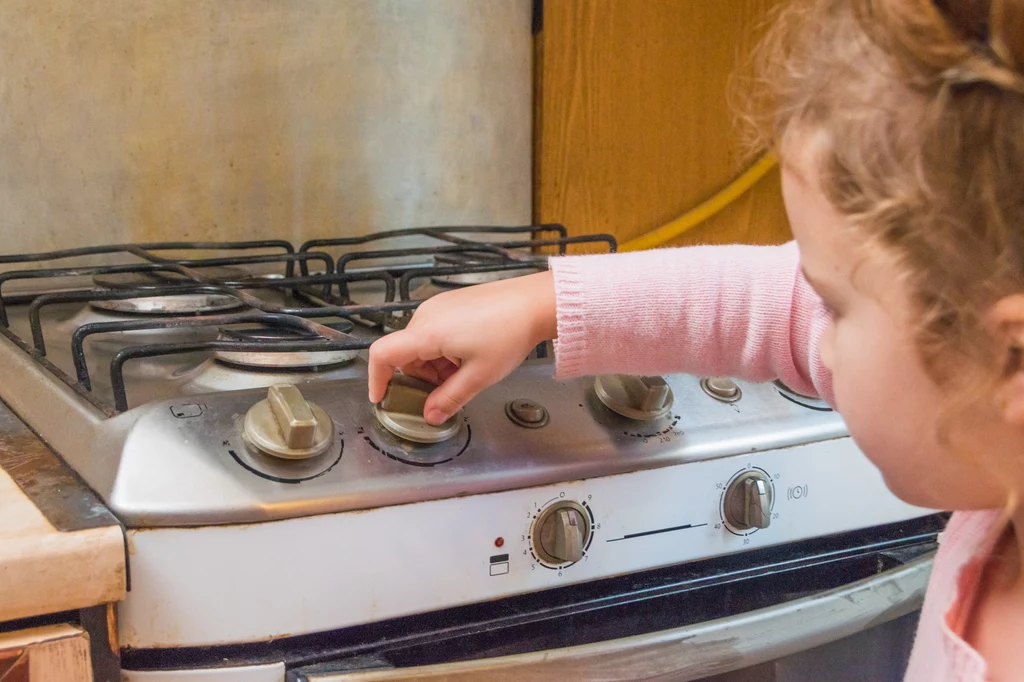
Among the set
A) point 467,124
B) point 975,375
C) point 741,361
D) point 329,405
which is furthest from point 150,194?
point 975,375

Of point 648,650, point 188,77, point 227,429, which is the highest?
point 188,77

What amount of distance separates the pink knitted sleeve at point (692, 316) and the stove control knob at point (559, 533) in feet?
0.27

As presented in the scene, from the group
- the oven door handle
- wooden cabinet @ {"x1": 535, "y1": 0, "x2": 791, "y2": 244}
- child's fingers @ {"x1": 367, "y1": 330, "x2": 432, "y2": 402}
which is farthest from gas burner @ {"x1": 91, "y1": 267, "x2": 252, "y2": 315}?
wooden cabinet @ {"x1": 535, "y1": 0, "x2": 791, "y2": 244}

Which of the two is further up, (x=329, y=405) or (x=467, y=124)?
(x=467, y=124)

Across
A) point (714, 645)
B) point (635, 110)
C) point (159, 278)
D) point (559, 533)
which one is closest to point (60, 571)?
point (559, 533)

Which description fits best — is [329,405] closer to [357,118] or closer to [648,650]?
[648,650]

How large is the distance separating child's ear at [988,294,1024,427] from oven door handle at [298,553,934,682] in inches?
9.9

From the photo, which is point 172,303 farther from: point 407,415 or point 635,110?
point 635,110

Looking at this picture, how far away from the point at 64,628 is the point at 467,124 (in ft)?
2.26

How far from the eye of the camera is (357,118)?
0.94m

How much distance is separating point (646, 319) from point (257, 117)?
518 millimetres

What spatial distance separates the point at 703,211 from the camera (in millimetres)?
1089

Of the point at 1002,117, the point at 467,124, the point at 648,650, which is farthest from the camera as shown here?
the point at 467,124

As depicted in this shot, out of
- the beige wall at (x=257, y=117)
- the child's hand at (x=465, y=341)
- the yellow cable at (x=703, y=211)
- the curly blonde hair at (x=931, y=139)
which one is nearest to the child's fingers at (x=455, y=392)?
the child's hand at (x=465, y=341)
